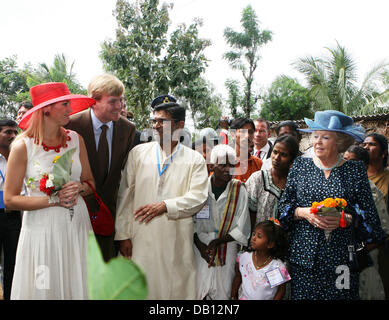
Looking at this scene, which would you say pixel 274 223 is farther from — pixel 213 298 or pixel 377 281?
pixel 377 281

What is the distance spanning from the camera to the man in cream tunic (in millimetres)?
3057

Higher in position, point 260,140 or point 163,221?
point 260,140

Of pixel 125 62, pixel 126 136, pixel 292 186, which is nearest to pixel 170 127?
pixel 126 136

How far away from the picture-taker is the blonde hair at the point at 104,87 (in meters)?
3.14

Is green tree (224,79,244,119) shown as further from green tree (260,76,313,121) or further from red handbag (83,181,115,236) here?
red handbag (83,181,115,236)

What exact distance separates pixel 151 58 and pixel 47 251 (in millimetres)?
11554

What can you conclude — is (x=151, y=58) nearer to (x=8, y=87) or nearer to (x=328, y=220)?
(x=328, y=220)

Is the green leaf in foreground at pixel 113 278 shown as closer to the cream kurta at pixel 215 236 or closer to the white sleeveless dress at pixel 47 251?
the white sleeveless dress at pixel 47 251

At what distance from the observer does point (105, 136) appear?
3289mm

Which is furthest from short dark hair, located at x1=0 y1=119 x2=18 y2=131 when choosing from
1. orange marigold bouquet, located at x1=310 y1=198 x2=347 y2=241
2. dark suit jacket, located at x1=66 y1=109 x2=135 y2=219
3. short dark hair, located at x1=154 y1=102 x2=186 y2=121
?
orange marigold bouquet, located at x1=310 y1=198 x2=347 y2=241

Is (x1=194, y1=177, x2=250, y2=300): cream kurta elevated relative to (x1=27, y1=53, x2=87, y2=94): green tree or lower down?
lower down

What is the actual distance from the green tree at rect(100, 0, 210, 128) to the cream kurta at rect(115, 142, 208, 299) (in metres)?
10.1

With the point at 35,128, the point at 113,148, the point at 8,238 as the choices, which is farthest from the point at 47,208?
the point at 8,238

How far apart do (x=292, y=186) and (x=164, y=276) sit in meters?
1.37
